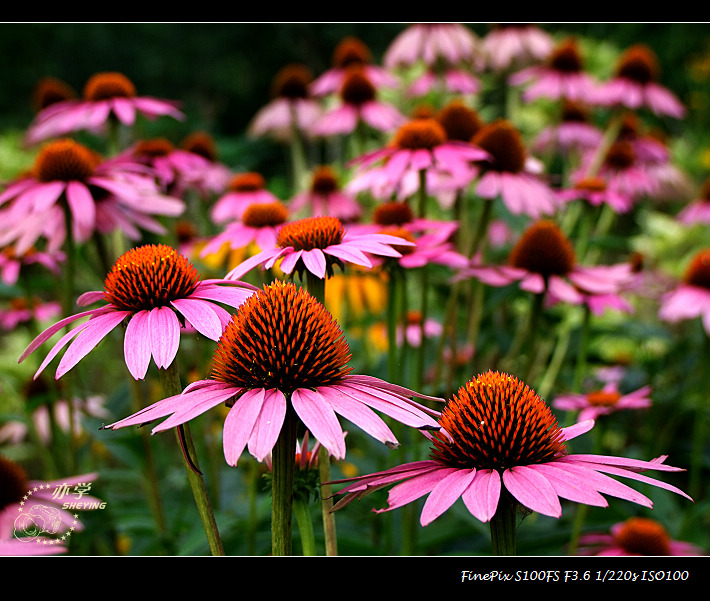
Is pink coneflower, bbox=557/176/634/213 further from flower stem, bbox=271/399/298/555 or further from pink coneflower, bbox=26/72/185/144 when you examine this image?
flower stem, bbox=271/399/298/555

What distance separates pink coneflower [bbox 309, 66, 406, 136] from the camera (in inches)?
68.7

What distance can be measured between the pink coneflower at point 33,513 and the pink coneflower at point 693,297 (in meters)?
1.14

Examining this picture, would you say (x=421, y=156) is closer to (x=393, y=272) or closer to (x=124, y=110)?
(x=393, y=272)

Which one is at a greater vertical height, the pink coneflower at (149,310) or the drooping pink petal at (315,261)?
the drooping pink petal at (315,261)

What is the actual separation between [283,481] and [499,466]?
18 centimetres

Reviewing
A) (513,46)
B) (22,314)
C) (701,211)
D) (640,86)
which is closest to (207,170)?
(22,314)

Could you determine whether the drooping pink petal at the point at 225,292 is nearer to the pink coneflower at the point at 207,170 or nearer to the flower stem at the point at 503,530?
the flower stem at the point at 503,530

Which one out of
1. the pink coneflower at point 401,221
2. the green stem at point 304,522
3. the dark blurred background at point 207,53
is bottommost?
the green stem at point 304,522

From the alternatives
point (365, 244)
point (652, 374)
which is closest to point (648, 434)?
point (652, 374)

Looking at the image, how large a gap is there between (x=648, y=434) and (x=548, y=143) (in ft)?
Result: 3.28

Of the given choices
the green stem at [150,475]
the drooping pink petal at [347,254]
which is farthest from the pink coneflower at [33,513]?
the drooping pink petal at [347,254]

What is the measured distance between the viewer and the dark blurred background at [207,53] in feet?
10.4

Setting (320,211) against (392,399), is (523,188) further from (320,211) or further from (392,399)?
(392,399)
